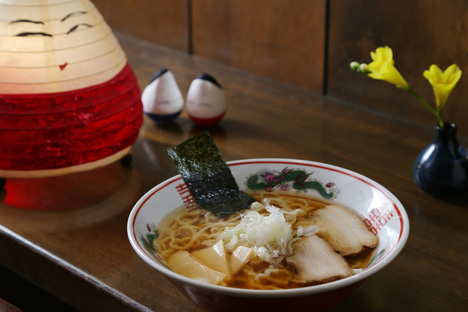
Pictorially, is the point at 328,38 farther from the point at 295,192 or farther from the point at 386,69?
the point at 295,192

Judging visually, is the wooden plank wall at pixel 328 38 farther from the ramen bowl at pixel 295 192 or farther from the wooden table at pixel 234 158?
the ramen bowl at pixel 295 192

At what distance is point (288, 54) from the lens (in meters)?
2.00

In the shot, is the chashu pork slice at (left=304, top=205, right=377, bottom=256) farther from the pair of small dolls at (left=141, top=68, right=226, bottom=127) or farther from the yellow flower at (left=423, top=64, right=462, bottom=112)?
the pair of small dolls at (left=141, top=68, right=226, bottom=127)

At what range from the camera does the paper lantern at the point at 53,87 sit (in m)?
1.24

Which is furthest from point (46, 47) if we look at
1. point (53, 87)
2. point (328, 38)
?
point (328, 38)

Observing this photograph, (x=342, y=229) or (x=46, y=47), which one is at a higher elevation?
(x=46, y=47)

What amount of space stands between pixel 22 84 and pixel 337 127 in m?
0.84

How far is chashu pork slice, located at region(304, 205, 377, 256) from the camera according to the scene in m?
0.98

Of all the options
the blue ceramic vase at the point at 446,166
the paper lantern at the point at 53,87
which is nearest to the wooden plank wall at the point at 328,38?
the blue ceramic vase at the point at 446,166

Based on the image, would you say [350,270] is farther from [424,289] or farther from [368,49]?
[368,49]

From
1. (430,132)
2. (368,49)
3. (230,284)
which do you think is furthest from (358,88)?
(230,284)

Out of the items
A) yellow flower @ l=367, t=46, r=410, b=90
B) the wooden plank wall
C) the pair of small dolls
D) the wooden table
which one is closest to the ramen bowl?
the wooden table

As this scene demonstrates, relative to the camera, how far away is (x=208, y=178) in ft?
3.76

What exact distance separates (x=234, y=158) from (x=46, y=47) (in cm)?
52
